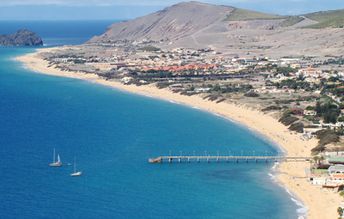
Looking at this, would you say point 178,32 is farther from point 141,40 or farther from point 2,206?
point 2,206

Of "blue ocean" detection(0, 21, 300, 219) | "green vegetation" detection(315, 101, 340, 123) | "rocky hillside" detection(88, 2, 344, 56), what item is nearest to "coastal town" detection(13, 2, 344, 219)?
"green vegetation" detection(315, 101, 340, 123)

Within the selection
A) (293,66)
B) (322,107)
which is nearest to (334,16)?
(293,66)

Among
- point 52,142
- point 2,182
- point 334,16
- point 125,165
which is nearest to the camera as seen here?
point 2,182

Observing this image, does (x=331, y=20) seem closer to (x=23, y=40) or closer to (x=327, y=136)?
(x=23, y=40)

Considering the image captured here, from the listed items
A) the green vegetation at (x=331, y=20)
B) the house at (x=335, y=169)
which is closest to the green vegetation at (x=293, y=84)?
the house at (x=335, y=169)

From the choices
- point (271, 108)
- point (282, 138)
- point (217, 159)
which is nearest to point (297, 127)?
point (282, 138)

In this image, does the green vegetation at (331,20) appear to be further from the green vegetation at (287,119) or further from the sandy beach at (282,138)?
the green vegetation at (287,119)
